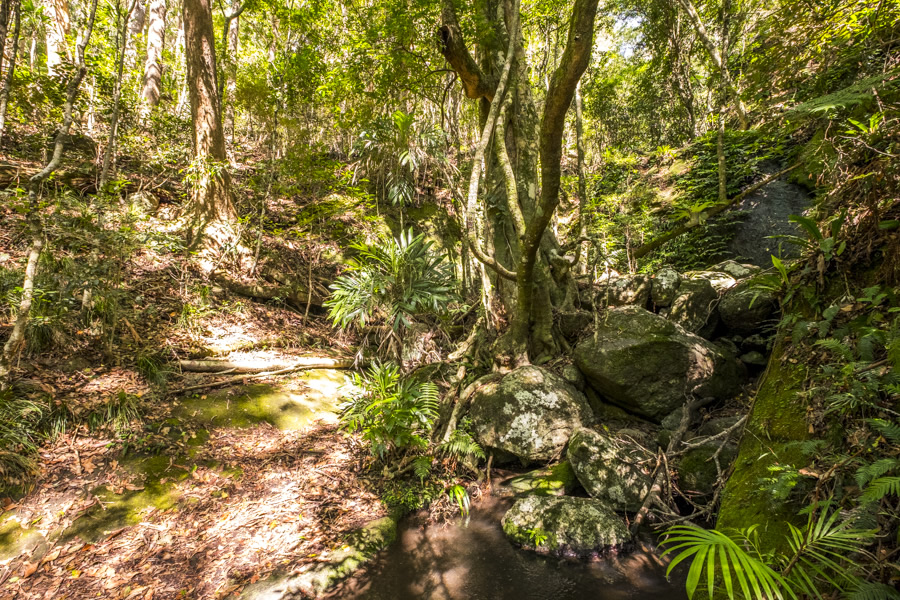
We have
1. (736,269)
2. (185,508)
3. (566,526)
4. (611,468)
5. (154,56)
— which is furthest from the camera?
(154,56)

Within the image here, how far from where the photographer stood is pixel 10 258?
4.64 m

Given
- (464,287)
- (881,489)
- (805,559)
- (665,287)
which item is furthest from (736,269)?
(805,559)

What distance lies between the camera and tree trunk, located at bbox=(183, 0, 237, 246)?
6.34m

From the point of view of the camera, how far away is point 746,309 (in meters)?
4.01

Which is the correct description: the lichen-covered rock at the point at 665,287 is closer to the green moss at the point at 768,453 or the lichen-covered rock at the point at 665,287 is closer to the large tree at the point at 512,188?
the large tree at the point at 512,188

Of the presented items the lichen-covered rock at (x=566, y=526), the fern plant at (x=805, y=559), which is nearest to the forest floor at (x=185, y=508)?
the lichen-covered rock at (x=566, y=526)

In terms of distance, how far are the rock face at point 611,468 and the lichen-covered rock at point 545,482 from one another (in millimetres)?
143

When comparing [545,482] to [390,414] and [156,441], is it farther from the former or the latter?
[156,441]

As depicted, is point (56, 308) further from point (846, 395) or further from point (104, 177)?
point (846, 395)

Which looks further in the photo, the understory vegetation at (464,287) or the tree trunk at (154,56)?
the tree trunk at (154,56)

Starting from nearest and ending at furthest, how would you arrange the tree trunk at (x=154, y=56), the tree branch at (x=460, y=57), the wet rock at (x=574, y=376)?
1. the wet rock at (x=574, y=376)
2. the tree branch at (x=460, y=57)
3. the tree trunk at (x=154, y=56)

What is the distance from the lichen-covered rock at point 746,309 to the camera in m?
3.86

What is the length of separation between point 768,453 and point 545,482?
2009 mm

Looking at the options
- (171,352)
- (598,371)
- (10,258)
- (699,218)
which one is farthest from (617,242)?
(10,258)
